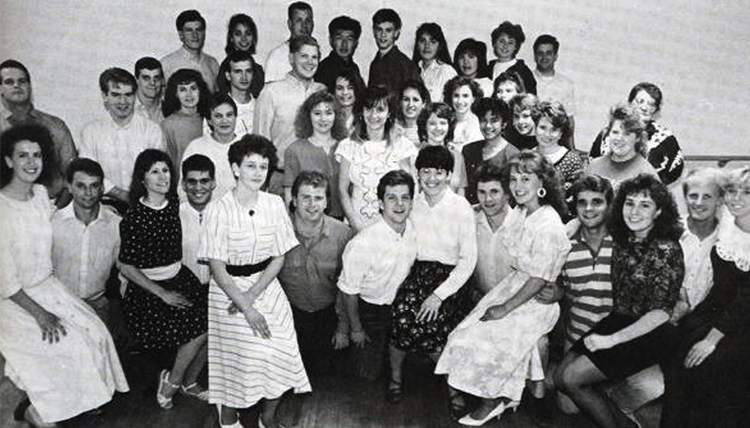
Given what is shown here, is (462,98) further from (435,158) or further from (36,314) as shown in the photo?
(36,314)

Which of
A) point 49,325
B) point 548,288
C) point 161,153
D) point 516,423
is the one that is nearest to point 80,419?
point 49,325

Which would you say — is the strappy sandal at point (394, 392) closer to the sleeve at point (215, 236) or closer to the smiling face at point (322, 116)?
the sleeve at point (215, 236)

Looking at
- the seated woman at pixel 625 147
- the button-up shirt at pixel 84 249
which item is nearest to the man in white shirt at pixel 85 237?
the button-up shirt at pixel 84 249

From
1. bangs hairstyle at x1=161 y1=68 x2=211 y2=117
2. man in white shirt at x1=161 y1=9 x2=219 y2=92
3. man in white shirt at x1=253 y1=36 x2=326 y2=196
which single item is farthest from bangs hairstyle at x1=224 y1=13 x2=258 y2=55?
bangs hairstyle at x1=161 y1=68 x2=211 y2=117

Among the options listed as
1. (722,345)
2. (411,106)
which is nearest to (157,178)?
(411,106)

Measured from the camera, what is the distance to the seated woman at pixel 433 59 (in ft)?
12.0

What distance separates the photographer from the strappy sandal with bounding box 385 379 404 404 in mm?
2742

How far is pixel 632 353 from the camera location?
244 centimetres

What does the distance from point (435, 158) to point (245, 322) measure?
35.0 inches

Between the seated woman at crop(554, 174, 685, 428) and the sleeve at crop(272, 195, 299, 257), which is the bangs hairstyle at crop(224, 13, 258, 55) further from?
the seated woman at crop(554, 174, 685, 428)

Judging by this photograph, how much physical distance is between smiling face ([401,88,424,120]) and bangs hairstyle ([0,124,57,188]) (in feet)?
4.59

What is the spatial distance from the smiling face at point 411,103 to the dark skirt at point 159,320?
1.19 m

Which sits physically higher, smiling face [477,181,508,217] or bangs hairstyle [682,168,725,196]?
bangs hairstyle [682,168,725,196]

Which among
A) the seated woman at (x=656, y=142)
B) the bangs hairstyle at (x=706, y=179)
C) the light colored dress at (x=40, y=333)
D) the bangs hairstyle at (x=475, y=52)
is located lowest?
the light colored dress at (x=40, y=333)
